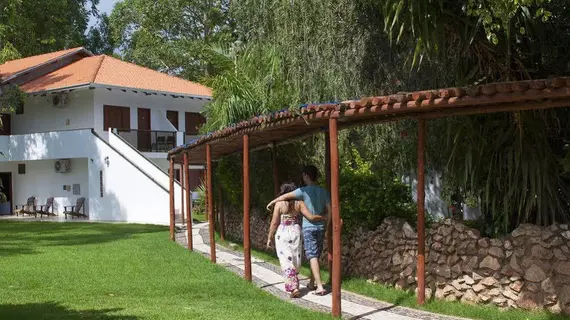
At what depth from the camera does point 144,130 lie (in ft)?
96.8

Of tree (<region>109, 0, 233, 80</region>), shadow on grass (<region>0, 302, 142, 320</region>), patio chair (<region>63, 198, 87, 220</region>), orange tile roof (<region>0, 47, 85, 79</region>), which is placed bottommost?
shadow on grass (<region>0, 302, 142, 320</region>)

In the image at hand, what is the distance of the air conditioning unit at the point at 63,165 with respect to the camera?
1168 inches

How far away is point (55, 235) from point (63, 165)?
11244 millimetres

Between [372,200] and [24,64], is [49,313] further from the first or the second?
[24,64]

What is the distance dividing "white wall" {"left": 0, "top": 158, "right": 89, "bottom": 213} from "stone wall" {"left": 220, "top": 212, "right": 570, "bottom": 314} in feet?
73.2

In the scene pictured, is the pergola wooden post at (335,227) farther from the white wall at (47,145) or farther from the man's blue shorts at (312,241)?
the white wall at (47,145)

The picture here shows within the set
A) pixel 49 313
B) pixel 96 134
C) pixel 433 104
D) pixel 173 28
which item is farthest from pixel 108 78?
pixel 433 104

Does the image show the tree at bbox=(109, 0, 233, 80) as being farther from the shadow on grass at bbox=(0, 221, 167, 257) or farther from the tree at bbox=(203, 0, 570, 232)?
the tree at bbox=(203, 0, 570, 232)

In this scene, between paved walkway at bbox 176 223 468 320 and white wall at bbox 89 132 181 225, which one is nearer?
paved walkway at bbox 176 223 468 320

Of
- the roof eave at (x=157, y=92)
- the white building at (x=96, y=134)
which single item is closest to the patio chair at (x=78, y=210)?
the white building at (x=96, y=134)

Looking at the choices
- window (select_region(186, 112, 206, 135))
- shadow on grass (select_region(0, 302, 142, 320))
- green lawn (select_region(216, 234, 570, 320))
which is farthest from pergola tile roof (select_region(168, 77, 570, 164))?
window (select_region(186, 112, 206, 135))

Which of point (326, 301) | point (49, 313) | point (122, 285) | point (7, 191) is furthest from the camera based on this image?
point (7, 191)

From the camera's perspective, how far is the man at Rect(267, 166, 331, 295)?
355 inches

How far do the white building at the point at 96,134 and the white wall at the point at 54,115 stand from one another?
1.8 inches
